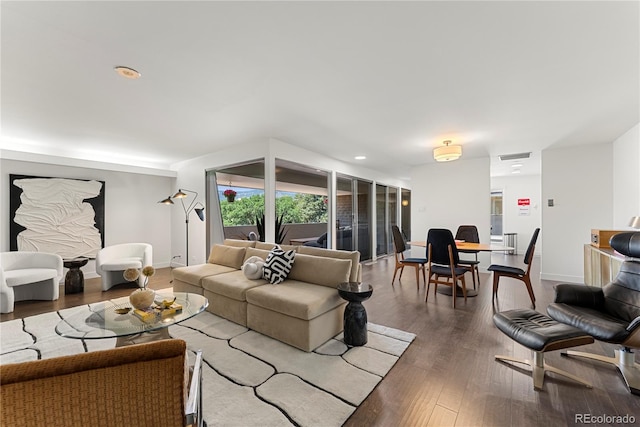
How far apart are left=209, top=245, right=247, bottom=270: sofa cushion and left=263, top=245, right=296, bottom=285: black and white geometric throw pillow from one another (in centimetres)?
85

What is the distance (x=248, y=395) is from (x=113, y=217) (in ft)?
18.4

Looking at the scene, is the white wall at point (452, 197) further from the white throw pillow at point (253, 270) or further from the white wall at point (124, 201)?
the white wall at point (124, 201)

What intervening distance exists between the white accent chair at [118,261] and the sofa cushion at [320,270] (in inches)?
110

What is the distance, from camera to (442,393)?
1.85 meters

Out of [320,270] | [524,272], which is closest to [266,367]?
[320,270]

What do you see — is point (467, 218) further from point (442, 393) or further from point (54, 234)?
point (54, 234)

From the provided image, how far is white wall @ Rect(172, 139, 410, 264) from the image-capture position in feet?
14.8

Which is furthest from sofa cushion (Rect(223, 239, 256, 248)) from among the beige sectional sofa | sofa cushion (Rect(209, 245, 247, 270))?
the beige sectional sofa

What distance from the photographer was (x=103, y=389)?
80 cm

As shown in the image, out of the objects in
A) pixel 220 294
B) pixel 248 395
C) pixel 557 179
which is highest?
pixel 557 179

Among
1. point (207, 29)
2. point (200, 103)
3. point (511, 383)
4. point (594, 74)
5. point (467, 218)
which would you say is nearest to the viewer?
point (207, 29)

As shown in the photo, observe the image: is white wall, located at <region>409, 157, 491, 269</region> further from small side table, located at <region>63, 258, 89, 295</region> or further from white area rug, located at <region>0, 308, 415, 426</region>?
small side table, located at <region>63, 258, 89, 295</region>

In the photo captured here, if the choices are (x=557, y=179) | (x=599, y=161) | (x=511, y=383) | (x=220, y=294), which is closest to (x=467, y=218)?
(x=557, y=179)

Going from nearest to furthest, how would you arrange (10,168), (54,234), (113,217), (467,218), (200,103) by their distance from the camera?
(200,103)
(10,168)
(54,234)
(113,217)
(467,218)
